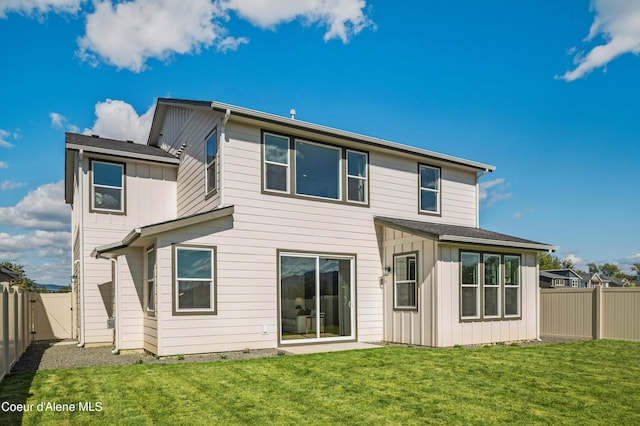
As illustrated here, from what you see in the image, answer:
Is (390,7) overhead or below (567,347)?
overhead

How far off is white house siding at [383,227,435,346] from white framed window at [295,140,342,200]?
80.1 inches

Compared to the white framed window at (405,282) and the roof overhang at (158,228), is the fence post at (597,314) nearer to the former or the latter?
the white framed window at (405,282)

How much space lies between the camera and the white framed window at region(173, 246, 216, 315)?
9.84 meters

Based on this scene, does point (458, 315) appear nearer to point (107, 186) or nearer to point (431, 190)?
point (431, 190)

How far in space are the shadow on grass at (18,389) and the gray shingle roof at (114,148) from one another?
549 cm

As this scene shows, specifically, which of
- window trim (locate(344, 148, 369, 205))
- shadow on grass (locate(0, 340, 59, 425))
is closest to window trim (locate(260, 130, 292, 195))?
window trim (locate(344, 148, 369, 205))

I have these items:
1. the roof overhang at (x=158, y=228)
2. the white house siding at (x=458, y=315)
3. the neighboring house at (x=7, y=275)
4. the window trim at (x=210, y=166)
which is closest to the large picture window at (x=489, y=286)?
the white house siding at (x=458, y=315)

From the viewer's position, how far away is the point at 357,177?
1274cm

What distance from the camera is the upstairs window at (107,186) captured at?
12.9 metres

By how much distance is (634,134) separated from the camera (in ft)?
66.5

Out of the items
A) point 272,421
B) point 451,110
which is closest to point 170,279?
point 272,421

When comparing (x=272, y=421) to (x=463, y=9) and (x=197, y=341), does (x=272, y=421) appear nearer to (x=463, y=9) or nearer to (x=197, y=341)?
(x=197, y=341)

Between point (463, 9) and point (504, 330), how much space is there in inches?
375

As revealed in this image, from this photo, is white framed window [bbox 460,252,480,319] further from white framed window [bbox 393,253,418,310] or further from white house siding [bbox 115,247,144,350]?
white house siding [bbox 115,247,144,350]
